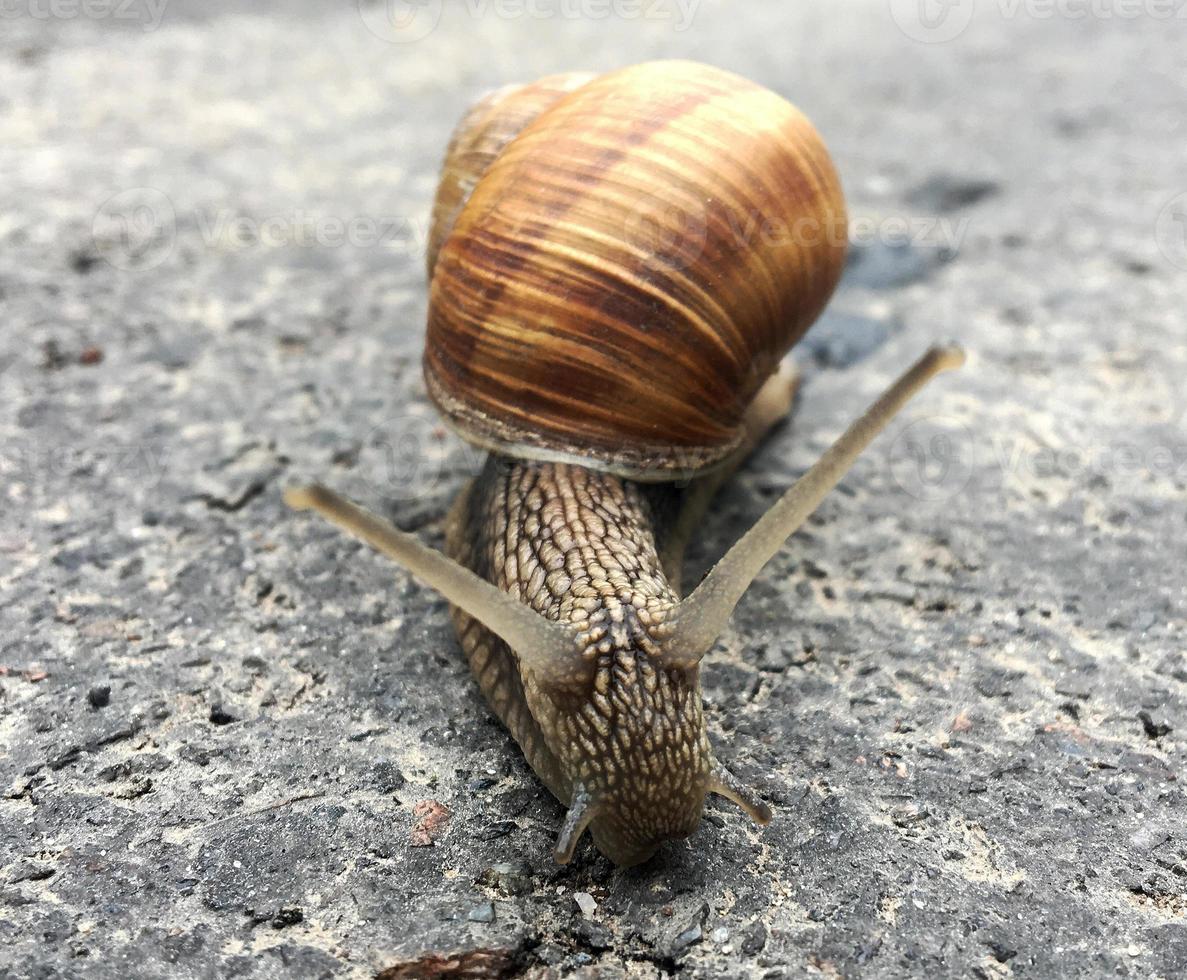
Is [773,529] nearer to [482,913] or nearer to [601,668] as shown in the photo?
[601,668]

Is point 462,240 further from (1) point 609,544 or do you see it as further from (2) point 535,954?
(2) point 535,954
